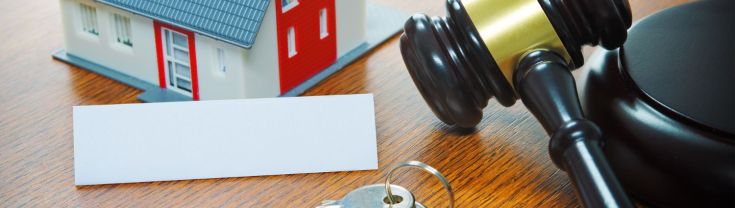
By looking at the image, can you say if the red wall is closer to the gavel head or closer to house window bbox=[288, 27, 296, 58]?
house window bbox=[288, 27, 296, 58]

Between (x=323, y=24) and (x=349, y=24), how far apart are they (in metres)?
0.04

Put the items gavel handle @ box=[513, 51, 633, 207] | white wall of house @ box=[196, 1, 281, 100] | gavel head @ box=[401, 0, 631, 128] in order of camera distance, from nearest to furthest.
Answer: gavel handle @ box=[513, 51, 633, 207], gavel head @ box=[401, 0, 631, 128], white wall of house @ box=[196, 1, 281, 100]

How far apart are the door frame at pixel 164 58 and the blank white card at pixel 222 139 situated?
78 mm

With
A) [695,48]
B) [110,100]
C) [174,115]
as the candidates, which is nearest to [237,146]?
[174,115]

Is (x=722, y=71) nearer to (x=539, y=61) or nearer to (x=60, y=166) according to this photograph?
(x=539, y=61)

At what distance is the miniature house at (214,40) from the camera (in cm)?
86

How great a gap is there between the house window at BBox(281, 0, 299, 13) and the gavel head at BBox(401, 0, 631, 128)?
0.13 metres

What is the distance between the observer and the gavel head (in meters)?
0.76

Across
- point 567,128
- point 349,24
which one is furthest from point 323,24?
point 567,128

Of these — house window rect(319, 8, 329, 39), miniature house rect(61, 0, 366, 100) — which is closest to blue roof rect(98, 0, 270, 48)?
miniature house rect(61, 0, 366, 100)

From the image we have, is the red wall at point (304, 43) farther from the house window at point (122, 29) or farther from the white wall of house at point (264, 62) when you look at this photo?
the house window at point (122, 29)

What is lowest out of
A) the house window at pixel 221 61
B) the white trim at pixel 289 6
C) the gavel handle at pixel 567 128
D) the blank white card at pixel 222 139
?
the blank white card at pixel 222 139

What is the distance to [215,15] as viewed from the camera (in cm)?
85

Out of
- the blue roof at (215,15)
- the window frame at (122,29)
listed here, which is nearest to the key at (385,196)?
the blue roof at (215,15)
